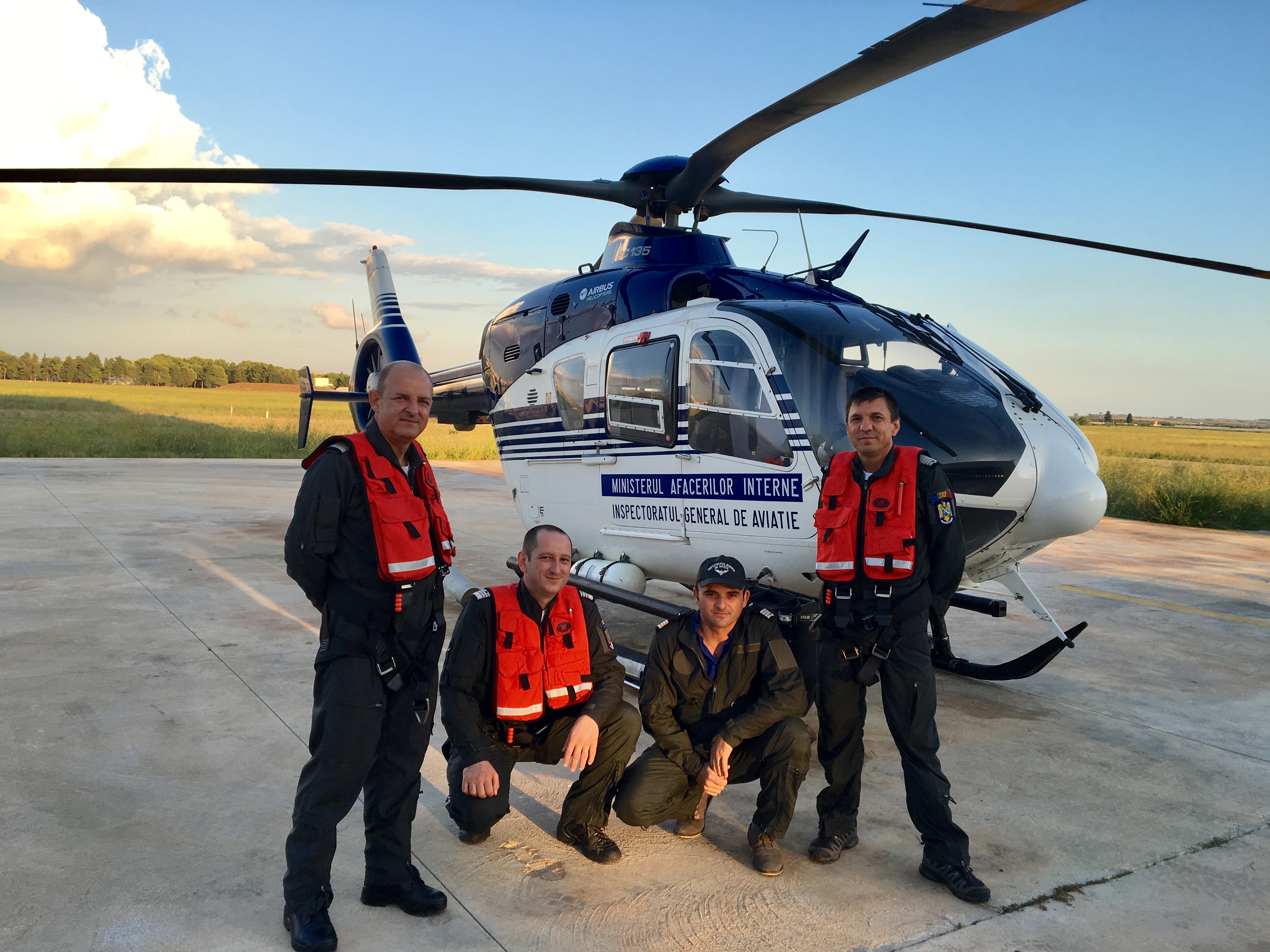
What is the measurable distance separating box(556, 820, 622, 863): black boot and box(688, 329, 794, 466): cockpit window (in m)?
2.08

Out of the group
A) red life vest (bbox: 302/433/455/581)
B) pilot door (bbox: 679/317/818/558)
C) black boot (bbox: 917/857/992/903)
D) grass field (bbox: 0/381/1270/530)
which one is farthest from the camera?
grass field (bbox: 0/381/1270/530)

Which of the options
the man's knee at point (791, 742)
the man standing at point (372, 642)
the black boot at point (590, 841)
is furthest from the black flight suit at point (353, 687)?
the man's knee at point (791, 742)

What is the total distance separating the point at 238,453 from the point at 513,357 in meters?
21.4

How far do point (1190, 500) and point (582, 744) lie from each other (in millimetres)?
15180

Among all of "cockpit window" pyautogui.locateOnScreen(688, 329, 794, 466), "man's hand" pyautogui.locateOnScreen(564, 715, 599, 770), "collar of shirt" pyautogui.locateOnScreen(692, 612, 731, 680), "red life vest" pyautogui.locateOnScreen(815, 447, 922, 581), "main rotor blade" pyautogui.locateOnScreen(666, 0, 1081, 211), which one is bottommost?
"man's hand" pyautogui.locateOnScreen(564, 715, 599, 770)

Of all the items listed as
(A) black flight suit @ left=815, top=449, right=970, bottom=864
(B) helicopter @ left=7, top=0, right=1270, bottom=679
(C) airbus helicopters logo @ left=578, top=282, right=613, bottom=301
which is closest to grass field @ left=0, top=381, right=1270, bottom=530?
(B) helicopter @ left=7, top=0, right=1270, bottom=679

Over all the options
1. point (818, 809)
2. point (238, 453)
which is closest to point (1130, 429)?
point (238, 453)

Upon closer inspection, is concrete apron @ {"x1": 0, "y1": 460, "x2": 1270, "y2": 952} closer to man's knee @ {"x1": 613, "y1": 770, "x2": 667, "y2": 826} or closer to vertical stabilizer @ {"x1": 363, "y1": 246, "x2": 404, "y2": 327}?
man's knee @ {"x1": 613, "y1": 770, "x2": 667, "y2": 826}

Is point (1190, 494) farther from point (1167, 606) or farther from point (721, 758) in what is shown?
point (721, 758)

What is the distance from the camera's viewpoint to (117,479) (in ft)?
54.4

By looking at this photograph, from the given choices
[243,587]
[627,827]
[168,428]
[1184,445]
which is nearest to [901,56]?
[627,827]

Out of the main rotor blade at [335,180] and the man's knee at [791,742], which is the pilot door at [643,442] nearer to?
the main rotor blade at [335,180]

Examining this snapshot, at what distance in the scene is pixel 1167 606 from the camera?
26.1ft

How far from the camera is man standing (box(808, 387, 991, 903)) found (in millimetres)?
3137
